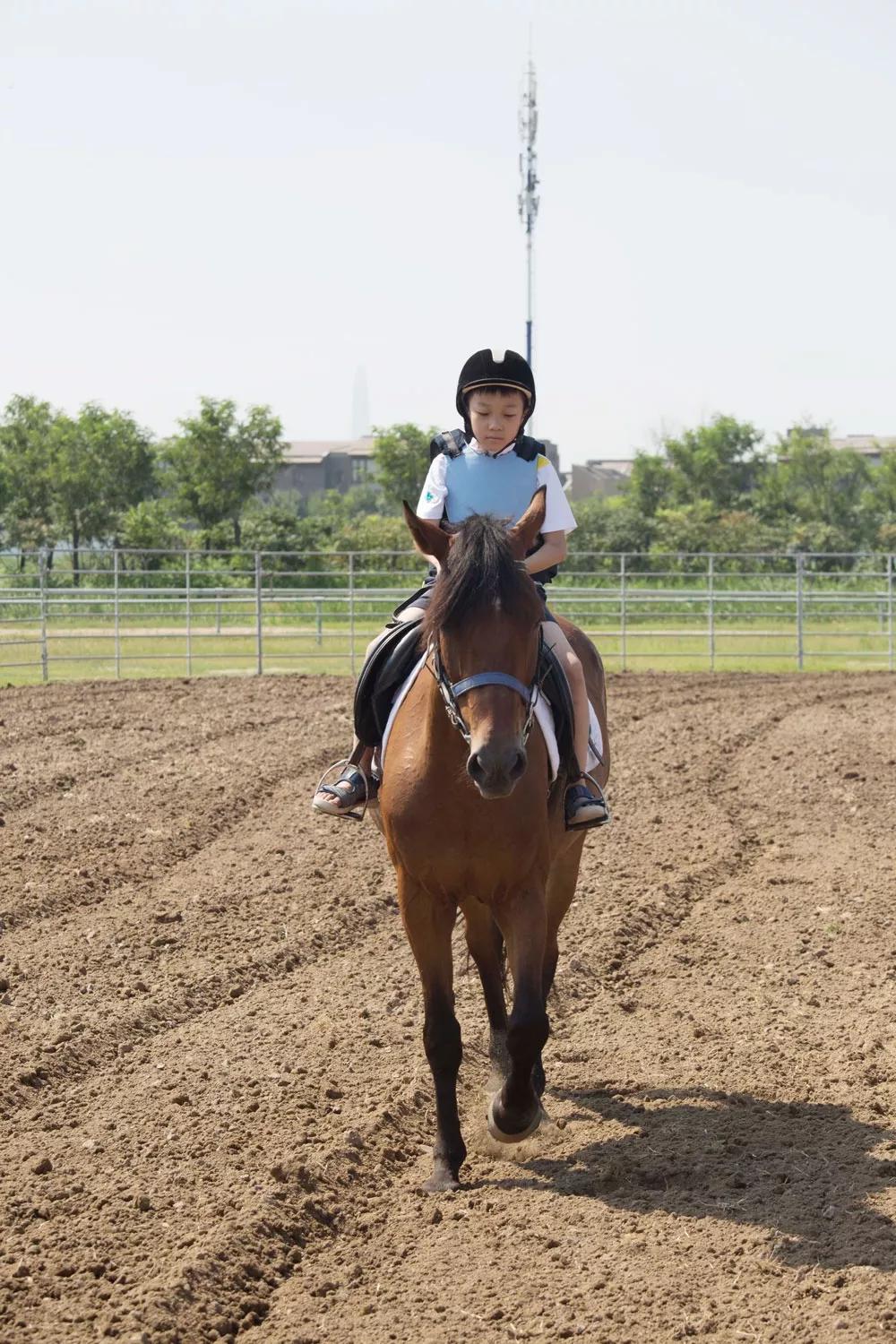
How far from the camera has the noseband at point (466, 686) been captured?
3.84m

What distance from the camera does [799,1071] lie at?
5.24 meters

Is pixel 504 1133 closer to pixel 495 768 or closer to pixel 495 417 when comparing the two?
pixel 495 768

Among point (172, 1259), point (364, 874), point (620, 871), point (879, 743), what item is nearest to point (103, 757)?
point (364, 874)

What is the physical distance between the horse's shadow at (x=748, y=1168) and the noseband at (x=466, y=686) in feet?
4.68

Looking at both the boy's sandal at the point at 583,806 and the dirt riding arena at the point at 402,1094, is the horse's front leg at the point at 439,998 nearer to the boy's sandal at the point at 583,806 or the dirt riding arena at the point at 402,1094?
the dirt riding arena at the point at 402,1094

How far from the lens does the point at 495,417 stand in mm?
4734

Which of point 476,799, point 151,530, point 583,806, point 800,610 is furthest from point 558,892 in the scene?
point 151,530

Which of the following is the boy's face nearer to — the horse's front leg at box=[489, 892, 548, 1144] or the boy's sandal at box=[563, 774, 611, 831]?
the boy's sandal at box=[563, 774, 611, 831]

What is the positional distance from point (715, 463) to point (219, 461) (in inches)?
875

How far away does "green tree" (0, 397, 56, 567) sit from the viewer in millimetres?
45406

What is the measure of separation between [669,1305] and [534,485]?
8.59 ft

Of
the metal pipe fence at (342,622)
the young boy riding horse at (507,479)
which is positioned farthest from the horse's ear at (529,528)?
the metal pipe fence at (342,622)

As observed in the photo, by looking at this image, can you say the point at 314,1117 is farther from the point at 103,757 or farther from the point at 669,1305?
the point at 103,757

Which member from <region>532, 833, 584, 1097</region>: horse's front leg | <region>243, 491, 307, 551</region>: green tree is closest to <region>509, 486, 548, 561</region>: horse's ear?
<region>532, 833, 584, 1097</region>: horse's front leg
